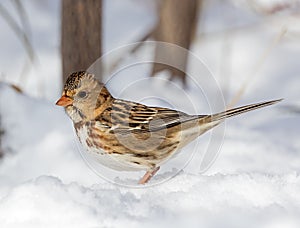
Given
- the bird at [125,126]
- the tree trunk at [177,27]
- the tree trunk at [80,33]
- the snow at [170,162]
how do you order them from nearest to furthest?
the snow at [170,162]
the bird at [125,126]
the tree trunk at [80,33]
the tree trunk at [177,27]

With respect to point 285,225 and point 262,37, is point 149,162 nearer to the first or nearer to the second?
point 285,225

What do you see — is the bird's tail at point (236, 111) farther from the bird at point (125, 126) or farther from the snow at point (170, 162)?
the snow at point (170, 162)

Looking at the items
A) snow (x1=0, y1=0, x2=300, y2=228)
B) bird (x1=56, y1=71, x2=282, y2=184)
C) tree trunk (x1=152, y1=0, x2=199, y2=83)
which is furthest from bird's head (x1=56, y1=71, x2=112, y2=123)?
tree trunk (x1=152, y1=0, x2=199, y2=83)

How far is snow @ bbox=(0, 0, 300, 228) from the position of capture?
8.84ft

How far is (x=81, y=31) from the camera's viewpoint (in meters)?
4.71

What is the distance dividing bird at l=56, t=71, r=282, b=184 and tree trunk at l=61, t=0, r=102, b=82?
4.37 ft

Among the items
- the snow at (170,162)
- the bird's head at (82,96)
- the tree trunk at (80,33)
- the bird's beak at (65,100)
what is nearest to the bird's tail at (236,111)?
the snow at (170,162)

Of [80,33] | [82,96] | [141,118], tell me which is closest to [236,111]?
[141,118]

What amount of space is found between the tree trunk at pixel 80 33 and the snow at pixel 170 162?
1.04 ft

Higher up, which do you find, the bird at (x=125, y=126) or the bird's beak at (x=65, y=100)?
the bird's beak at (x=65, y=100)

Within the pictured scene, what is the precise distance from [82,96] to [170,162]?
95cm

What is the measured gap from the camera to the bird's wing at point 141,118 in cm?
335

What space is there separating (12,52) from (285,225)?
4.66m

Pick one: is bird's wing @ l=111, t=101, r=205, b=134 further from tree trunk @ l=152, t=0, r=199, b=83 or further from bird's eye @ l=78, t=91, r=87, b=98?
tree trunk @ l=152, t=0, r=199, b=83
